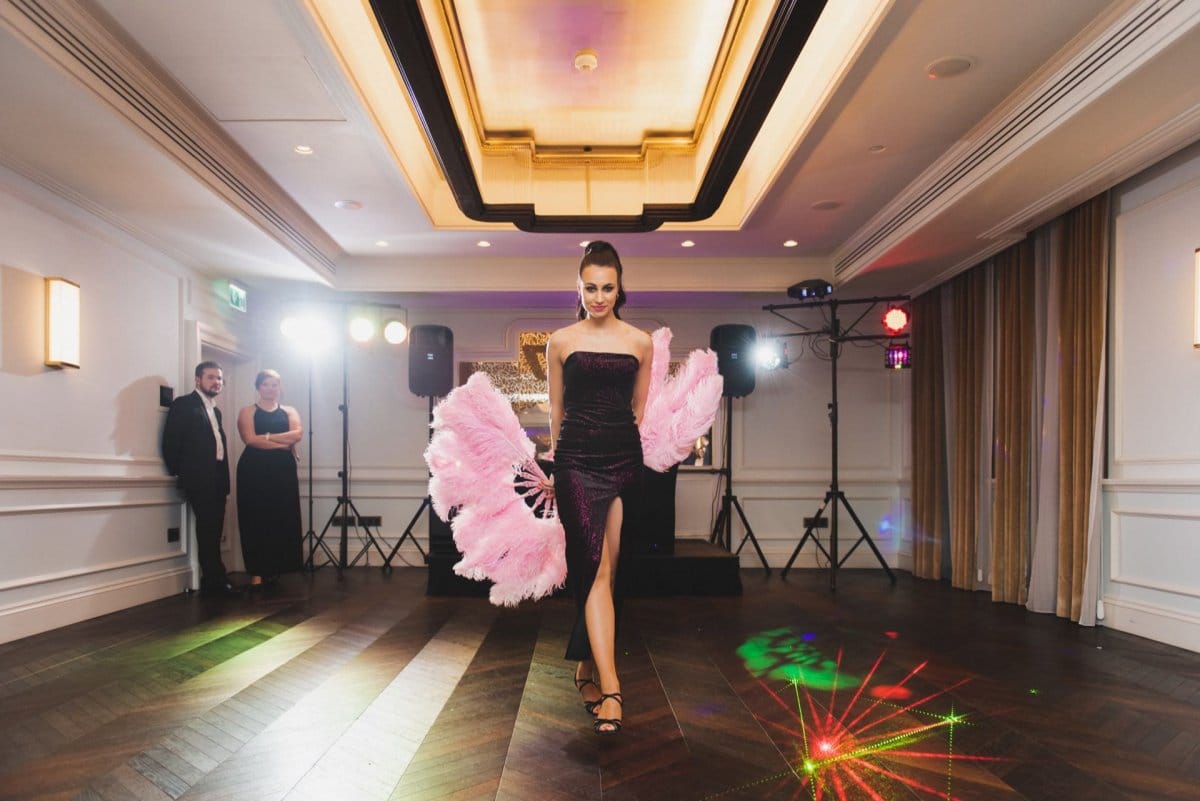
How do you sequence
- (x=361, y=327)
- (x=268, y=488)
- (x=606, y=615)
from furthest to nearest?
1. (x=361, y=327)
2. (x=268, y=488)
3. (x=606, y=615)

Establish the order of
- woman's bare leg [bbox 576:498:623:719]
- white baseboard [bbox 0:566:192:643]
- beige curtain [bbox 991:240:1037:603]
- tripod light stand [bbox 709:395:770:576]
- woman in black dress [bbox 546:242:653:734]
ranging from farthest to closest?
tripod light stand [bbox 709:395:770:576] < beige curtain [bbox 991:240:1037:603] < white baseboard [bbox 0:566:192:643] < woman in black dress [bbox 546:242:653:734] < woman's bare leg [bbox 576:498:623:719]

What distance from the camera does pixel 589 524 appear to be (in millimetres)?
2643

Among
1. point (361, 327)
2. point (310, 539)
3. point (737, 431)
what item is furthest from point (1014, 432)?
point (310, 539)

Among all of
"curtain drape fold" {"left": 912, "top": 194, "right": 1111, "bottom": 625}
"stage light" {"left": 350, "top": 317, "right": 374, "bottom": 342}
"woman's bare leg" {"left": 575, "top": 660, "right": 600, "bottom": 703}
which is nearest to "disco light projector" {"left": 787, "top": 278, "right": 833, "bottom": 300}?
"curtain drape fold" {"left": 912, "top": 194, "right": 1111, "bottom": 625}

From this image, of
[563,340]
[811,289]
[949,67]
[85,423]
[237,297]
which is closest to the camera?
[563,340]

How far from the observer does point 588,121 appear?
5.12 meters

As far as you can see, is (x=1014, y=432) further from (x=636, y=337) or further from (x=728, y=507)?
(x=636, y=337)

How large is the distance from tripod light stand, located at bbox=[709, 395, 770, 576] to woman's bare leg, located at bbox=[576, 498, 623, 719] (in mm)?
4316

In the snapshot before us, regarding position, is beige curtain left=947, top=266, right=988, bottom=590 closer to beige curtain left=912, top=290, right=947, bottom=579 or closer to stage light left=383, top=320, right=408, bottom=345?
beige curtain left=912, top=290, right=947, bottom=579

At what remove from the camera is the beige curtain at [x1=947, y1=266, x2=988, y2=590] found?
19.5 feet

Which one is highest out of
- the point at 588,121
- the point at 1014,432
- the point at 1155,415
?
the point at 588,121

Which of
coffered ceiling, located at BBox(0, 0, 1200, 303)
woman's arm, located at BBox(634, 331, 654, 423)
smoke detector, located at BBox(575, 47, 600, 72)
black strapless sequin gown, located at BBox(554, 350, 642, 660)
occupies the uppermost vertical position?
smoke detector, located at BBox(575, 47, 600, 72)

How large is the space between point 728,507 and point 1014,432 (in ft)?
8.55

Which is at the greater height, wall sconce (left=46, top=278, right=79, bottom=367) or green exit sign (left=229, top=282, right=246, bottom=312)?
green exit sign (left=229, top=282, right=246, bottom=312)
